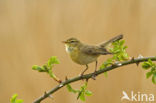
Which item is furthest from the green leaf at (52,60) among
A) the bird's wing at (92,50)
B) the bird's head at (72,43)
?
the bird's head at (72,43)

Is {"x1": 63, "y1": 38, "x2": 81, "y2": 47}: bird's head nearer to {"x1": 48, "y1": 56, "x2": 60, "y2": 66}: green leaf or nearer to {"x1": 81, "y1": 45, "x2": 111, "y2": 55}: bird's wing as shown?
{"x1": 81, "y1": 45, "x2": 111, "y2": 55}: bird's wing

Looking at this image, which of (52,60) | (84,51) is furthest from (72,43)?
(52,60)

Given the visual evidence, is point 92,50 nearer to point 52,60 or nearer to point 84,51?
point 84,51

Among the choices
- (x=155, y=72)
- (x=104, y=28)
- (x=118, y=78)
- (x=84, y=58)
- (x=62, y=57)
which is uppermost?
(x=104, y=28)

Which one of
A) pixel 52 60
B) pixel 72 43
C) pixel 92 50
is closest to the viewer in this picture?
pixel 52 60

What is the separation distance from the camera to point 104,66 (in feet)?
2.01

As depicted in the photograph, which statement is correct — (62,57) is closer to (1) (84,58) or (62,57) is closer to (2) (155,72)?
(1) (84,58)

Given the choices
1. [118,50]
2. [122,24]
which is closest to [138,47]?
[122,24]

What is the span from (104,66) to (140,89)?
1.19 m

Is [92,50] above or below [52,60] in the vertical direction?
above

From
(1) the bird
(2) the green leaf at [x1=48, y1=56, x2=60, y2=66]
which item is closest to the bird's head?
(1) the bird

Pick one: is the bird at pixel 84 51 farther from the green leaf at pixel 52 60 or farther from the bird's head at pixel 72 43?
the green leaf at pixel 52 60

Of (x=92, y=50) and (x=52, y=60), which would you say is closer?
(x=52, y=60)

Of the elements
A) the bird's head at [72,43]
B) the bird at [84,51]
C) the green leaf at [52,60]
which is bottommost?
the green leaf at [52,60]
